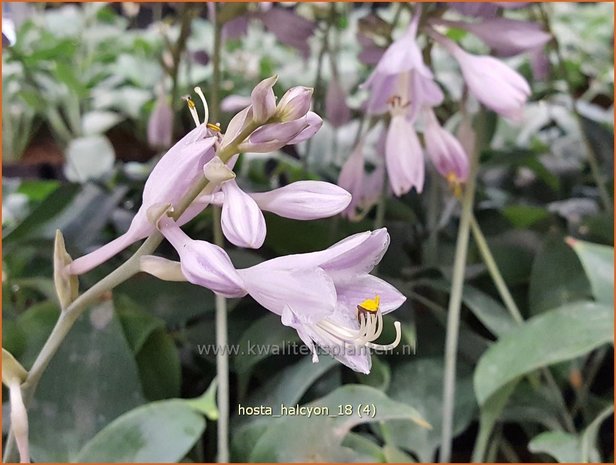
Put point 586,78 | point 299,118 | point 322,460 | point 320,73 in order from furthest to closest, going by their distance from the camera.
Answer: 1. point 586,78
2. point 320,73
3. point 322,460
4. point 299,118

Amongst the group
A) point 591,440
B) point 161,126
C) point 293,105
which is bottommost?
point 591,440

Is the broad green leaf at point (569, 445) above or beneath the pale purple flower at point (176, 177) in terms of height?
beneath

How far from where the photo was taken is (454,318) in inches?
16.1

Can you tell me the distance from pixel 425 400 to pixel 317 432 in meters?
0.10

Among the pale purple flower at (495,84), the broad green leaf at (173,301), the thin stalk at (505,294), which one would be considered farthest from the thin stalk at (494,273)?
the broad green leaf at (173,301)

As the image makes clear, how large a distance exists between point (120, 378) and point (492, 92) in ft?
0.90

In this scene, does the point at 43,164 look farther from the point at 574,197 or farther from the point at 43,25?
the point at 574,197

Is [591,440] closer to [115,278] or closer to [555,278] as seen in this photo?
[555,278]

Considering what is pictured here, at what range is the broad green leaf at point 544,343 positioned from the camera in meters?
0.37

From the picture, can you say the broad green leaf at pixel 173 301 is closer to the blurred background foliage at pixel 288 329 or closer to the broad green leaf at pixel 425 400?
the blurred background foliage at pixel 288 329

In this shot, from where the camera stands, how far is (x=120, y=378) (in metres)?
0.34

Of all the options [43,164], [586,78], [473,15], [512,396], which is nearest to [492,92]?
[473,15]

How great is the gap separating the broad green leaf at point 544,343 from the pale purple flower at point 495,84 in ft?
0.44

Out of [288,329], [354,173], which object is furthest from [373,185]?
[288,329]
